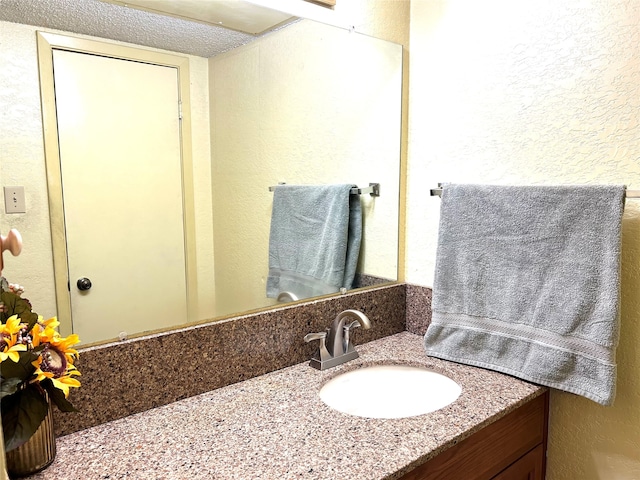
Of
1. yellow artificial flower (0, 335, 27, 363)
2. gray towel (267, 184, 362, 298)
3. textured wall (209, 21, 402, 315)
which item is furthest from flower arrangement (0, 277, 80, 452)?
gray towel (267, 184, 362, 298)

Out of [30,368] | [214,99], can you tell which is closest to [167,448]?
[30,368]

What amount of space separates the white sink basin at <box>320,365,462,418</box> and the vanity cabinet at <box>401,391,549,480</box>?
138 mm

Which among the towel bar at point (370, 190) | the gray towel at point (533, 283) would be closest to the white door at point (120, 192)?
the towel bar at point (370, 190)

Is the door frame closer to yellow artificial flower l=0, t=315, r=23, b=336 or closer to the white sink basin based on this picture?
yellow artificial flower l=0, t=315, r=23, b=336

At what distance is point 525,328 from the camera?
117 cm

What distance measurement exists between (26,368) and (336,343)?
0.73 m

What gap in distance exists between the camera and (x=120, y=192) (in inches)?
39.1

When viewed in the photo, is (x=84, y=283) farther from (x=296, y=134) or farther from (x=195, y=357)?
(x=296, y=134)

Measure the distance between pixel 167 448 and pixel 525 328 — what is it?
0.85 m

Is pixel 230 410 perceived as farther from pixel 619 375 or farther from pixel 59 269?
pixel 619 375

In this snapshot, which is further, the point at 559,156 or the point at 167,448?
the point at 559,156

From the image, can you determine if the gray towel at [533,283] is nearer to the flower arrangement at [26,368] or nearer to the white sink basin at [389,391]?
the white sink basin at [389,391]

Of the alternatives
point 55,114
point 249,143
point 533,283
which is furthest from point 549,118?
point 55,114

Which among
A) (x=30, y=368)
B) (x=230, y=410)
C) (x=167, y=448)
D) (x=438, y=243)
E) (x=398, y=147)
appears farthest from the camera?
(x=398, y=147)
